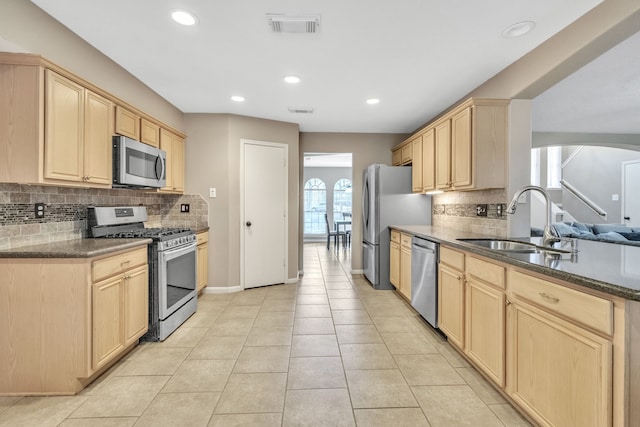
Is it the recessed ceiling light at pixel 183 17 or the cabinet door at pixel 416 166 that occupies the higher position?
the recessed ceiling light at pixel 183 17

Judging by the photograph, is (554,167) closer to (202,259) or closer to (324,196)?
(324,196)

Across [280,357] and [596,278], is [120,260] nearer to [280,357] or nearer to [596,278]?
[280,357]

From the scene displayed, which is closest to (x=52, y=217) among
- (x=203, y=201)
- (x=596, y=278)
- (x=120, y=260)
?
(x=120, y=260)

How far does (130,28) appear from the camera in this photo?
218 centimetres

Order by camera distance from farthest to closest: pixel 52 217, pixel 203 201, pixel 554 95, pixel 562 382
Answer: pixel 203 201 → pixel 554 95 → pixel 52 217 → pixel 562 382

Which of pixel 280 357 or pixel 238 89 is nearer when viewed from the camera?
pixel 280 357

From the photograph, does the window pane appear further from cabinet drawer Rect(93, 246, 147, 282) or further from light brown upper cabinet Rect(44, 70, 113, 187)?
light brown upper cabinet Rect(44, 70, 113, 187)

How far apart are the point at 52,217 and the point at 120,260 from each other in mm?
667

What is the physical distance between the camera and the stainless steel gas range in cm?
264

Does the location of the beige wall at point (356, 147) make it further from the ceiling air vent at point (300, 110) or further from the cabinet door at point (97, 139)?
the cabinet door at point (97, 139)

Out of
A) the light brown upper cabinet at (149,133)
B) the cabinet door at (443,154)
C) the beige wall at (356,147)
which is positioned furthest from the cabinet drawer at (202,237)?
the cabinet door at (443,154)

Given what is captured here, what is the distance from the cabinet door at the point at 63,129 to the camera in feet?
6.31

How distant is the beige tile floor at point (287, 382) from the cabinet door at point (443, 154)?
4.88 ft

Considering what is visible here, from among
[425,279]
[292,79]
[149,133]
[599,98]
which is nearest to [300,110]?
[292,79]
